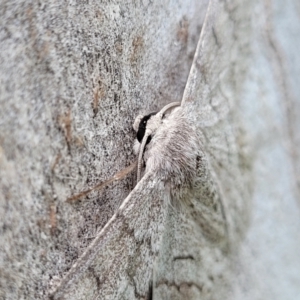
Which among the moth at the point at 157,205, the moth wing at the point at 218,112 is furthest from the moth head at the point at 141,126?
the moth wing at the point at 218,112

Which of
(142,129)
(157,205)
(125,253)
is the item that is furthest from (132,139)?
(125,253)

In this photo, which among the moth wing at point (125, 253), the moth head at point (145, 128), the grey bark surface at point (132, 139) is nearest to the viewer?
the grey bark surface at point (132, 139)

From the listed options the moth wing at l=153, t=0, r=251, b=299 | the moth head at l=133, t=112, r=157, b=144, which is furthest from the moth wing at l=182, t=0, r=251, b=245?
the moth head at l=133, t=112, r=157, b=144

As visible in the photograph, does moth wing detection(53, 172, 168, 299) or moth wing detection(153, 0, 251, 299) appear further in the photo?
moth wing detection(153, 0, 251, 299)

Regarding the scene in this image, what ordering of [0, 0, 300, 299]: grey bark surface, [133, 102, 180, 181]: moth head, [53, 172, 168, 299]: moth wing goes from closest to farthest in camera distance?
[0, 0, 300, 299]: grey bark surface → [53, 172, 168, 299]: moth wing → [133, 102, 180, 181]: moth head

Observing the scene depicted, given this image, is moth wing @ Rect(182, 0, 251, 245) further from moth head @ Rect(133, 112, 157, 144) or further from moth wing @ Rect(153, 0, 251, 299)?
moth head @ Rect(133, 112, 157, 144)

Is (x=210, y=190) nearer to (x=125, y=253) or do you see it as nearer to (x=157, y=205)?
(x=157, y=205)

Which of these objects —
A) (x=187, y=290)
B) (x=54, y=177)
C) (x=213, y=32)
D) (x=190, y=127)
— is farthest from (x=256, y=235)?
(x=54, y=177)

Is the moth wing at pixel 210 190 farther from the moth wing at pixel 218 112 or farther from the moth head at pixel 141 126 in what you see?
the moth head at pixel 141 126
